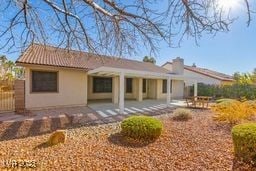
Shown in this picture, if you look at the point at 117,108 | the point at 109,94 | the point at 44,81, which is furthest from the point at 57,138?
the point at 109,94

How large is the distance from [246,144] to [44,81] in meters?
13.7

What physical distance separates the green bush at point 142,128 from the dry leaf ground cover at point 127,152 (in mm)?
356

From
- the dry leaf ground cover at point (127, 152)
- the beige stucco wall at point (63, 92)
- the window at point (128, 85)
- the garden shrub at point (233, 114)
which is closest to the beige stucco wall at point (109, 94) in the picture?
the window at point (128, 85)

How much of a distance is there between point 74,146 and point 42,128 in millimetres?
3762

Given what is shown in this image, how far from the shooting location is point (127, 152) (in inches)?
268

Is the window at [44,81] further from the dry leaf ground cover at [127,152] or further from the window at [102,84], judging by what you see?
the dry leaf ground cover at [127,152]

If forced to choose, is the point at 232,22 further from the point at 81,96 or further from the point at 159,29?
the point at 81,96

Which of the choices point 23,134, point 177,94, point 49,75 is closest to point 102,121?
point 23,134

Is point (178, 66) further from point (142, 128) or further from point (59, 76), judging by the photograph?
point (142, 128)

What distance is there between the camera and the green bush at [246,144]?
19.9 feet

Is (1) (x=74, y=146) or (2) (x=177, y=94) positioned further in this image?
(2) (x=177, y=94)

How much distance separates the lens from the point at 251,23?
5.39 metres

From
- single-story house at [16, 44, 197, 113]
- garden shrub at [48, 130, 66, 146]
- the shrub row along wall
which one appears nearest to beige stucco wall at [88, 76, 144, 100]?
single-story house at [16, 44, 197, 113]

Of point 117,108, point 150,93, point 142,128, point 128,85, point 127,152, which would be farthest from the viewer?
point 150,93
